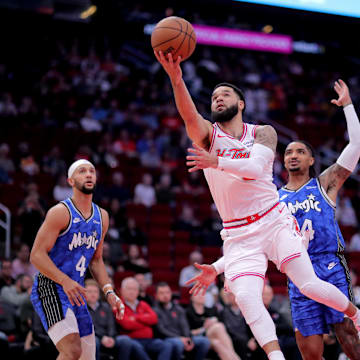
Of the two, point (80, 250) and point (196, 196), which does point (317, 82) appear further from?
point (80, 250)

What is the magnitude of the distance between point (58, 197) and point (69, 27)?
992cm

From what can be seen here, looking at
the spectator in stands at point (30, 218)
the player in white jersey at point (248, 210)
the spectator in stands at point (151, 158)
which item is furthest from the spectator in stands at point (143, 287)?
the spectator in stands at point (151, 158)

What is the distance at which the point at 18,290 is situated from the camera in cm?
941

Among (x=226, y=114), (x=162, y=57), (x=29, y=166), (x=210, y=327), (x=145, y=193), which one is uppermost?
(x=29, y=166)

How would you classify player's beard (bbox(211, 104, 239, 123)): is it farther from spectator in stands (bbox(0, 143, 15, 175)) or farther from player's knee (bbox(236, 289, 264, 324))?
spectator in stands (bbox(0, 143, 15, 175))

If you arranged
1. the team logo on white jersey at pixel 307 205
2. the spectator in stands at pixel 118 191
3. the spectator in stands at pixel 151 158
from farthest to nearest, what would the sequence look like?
the spectator in stands at pixel 151 158, the spectator in stands at pixel 118 191, the team logo on white jersey at pixel 307 205

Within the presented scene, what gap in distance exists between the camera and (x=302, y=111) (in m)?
21.0

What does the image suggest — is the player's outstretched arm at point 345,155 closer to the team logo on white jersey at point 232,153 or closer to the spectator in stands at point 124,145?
the team logo on white jersey at point 232,153

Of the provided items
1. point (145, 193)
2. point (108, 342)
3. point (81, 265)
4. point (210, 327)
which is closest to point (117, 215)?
point (145, 193)

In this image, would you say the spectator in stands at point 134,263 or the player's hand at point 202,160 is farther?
the spectator in stands at point 134,263

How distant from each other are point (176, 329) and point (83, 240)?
4.01 meters

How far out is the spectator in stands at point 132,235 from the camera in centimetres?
1254

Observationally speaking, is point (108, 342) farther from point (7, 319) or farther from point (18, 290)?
point (18, 290)

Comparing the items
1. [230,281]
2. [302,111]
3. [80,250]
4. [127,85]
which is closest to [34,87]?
[127,85]
